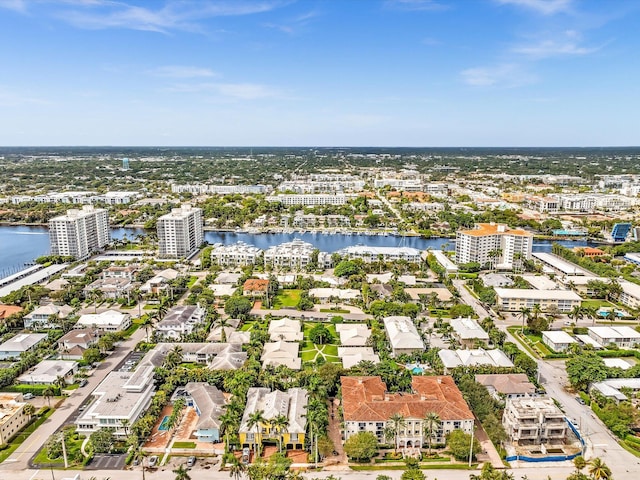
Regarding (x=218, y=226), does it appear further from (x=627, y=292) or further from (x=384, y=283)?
(x=627, y=292)

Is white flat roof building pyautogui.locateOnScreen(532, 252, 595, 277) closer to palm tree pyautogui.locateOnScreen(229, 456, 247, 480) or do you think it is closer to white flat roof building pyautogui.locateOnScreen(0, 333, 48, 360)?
palm tree pyautogui.locateOnScreen(229, 456, 247, 480)

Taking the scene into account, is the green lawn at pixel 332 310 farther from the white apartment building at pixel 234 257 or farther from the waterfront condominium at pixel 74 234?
the waterfront condominium at pixel 74 234

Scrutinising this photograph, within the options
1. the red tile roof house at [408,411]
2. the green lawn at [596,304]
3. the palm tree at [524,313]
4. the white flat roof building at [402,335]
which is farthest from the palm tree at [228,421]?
the green lawn at [596,304]

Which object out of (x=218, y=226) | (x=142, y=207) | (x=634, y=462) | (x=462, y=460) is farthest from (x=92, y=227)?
(x=634, y=462)

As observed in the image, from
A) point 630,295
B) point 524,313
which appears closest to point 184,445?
point 524,313

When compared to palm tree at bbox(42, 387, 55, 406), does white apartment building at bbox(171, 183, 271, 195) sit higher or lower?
higher

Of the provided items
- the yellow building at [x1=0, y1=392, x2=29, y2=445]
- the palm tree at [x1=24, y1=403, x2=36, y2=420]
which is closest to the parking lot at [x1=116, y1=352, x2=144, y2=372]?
the palm tree at [x1=24, y1=403, x2=36, y2=420]

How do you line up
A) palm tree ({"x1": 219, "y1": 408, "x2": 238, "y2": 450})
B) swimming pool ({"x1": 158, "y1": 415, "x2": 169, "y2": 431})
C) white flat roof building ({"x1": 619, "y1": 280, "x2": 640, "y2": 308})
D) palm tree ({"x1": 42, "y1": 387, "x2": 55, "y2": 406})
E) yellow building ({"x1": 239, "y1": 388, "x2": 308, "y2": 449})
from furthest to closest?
1. white flat roof building ({"x1": 619, "y1": 280, "x2": 640, "y2": 308})
2. palm tree ({"x1": 42, "y1": 387, "x2": 55, "y2": 406})
3. swimming pool ({"x1": 158, "y1": 415, "x2": 169, "y2": 431})
4. yellow building ({"x1": 239, "y1": 388, "x2": 308, "y2": 449})
5. palm tree ({"x1": 219, "y1": 408, "x2": 238, "y2": 450})
